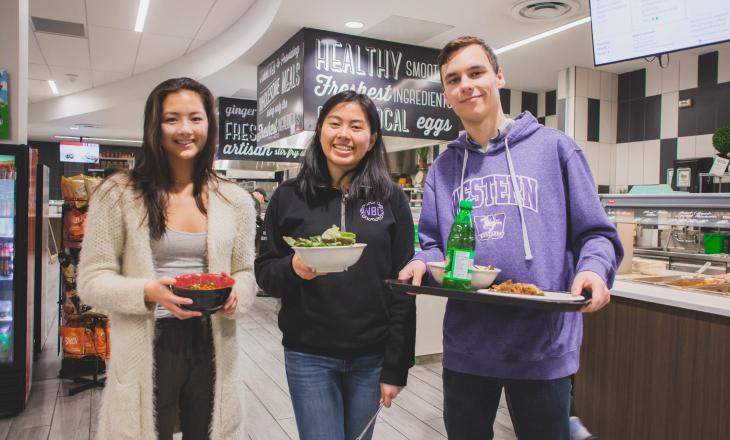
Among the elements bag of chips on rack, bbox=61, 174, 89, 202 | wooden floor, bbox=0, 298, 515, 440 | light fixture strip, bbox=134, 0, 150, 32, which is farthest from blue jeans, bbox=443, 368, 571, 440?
light fixture strip, bbox=134, 0, 150, 32

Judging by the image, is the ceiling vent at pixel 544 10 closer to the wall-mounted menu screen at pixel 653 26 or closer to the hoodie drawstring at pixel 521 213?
the wall-mounted menu screen at pixel 653 26

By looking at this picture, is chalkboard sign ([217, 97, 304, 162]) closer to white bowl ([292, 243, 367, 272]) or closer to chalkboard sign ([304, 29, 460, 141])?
chalkboard sign ([304, 29, 460, 141])

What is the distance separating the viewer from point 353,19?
4836 mm

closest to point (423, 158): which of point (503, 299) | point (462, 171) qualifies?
point (462, 171)

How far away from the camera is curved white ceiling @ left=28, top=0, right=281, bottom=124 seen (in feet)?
18.6

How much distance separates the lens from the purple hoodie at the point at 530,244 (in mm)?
1396

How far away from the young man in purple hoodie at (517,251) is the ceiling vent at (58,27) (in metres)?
6.41

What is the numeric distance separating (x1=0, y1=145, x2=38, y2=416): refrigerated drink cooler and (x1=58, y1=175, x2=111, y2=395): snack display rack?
0.39 meters

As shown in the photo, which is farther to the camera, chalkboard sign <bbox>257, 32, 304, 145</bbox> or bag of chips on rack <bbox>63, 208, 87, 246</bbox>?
chalkboard sign <bbox>257, 32, 304, 145</bbox>

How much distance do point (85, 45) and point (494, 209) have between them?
7.46 metres

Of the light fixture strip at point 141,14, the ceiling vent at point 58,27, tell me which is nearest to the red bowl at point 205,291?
the light fixture strip at point 141,14

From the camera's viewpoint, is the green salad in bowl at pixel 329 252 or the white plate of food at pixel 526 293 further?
the green salad in bowl at pixel 329 252

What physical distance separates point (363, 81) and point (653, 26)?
279cm

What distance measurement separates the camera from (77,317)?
4.06m
